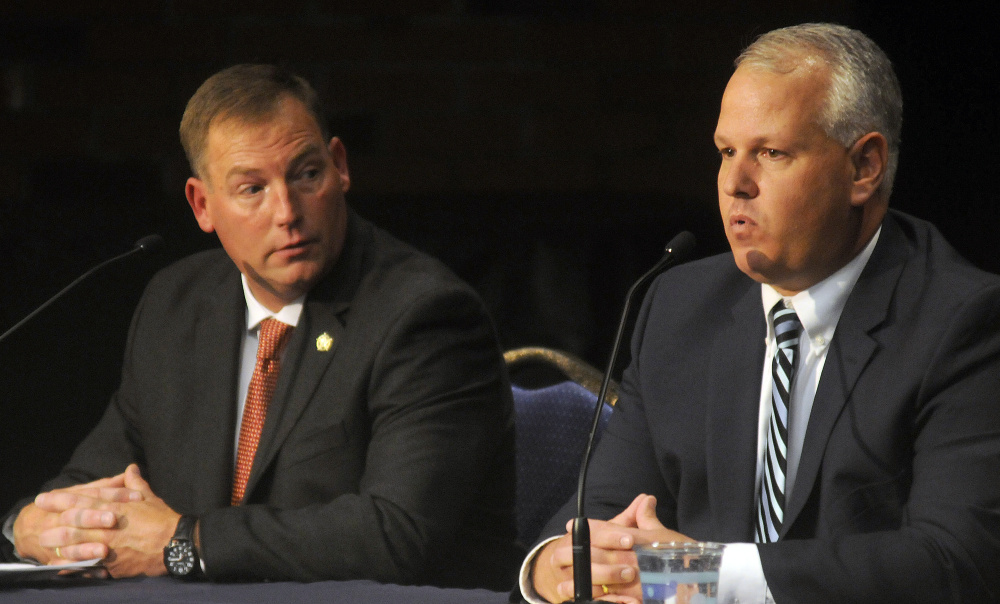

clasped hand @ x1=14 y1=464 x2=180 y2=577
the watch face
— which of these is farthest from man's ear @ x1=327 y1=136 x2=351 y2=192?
the watch face

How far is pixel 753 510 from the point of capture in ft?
6.72

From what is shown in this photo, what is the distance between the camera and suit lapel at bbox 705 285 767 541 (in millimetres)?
2055

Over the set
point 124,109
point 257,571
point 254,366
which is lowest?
point 257,571

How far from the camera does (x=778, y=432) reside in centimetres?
205

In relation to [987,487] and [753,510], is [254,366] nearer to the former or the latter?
[753,510]

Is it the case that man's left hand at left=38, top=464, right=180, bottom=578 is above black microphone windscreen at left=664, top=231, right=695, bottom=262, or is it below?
below

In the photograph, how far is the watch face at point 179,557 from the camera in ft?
7.18

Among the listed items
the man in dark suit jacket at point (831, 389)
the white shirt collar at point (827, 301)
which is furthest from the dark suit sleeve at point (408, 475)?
the white shirt collar at point (827, 301)

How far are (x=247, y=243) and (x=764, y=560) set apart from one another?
124cm

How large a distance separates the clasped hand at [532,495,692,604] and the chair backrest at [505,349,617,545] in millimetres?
689

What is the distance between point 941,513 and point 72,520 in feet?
4.56

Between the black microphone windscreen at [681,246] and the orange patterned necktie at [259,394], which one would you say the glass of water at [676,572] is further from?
the orange patterned necktie at [259,394]

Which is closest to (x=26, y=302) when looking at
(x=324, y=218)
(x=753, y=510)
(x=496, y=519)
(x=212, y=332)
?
(x=212, y=332)

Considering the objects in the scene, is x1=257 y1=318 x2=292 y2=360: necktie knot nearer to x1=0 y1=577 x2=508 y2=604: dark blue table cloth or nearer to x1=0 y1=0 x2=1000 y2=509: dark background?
x1=0 y1=577 x2=508 y2=604: dark blue table cloth
